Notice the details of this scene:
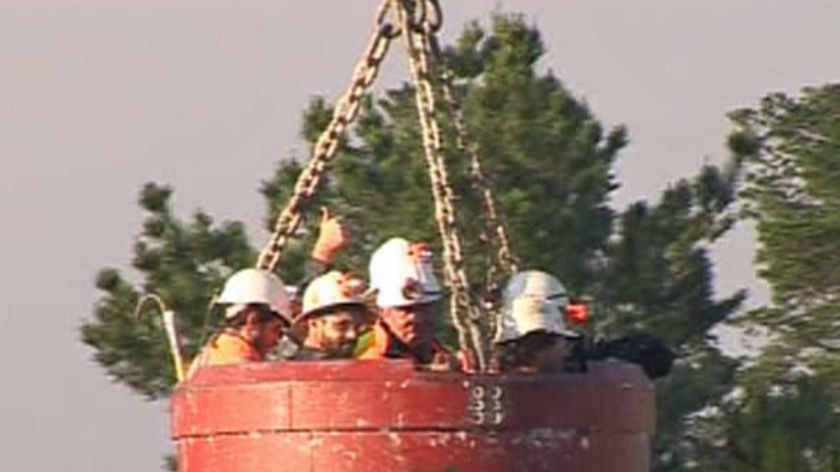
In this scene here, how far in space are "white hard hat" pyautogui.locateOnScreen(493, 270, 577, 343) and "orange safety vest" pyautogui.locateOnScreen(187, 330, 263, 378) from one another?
66cm

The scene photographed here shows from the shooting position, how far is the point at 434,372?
912cm

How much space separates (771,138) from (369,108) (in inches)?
193

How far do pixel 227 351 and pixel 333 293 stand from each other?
303 millimetres

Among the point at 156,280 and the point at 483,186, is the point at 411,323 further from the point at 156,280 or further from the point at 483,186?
the point at 156,280

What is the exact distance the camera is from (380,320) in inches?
376

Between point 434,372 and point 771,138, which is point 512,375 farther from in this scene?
point 771,138

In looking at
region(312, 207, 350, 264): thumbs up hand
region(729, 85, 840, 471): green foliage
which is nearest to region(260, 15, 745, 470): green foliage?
region(729, 85, 840, 471): green foliage

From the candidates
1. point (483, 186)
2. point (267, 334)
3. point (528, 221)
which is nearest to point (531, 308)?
point (483, 186)

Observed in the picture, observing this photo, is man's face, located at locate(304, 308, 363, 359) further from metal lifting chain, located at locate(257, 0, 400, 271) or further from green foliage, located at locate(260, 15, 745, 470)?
green foliage, located at locate(260, 15, 745, 470)

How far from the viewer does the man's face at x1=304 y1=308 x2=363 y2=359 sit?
9797 millimetres

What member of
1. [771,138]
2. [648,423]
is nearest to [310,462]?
[648,423]

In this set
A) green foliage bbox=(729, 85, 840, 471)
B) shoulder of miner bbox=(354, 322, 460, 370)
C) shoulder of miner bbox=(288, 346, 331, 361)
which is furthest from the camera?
green foliage bbox=(729, 85, 840, 471)

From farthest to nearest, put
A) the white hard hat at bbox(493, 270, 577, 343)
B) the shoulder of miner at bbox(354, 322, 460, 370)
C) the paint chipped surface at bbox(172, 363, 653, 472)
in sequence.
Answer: the white hard hat at bbox(493, 270, 577, 343), the shoulder of miner at bbox(354, 322, 460, 370), the paint chipped surface at bbox(172, 363, 653, 472)

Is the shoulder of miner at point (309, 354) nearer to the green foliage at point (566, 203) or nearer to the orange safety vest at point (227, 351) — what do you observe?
the orange safety vest at point (227, 351)
